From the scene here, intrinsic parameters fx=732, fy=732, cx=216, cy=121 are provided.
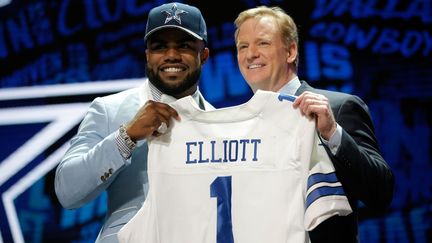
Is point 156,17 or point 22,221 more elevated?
point 156,17

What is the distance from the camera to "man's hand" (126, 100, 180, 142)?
1.98 metres

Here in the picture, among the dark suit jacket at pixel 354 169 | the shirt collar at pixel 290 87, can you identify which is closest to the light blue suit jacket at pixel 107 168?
the shirt collar at pixel 290 87

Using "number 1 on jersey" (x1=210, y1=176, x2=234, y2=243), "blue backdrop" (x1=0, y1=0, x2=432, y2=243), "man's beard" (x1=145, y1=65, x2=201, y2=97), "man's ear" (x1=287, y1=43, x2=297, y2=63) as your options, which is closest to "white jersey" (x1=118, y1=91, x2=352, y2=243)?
"number 1 on jersey" (x1=210, y1=176, x2=234, y2=243)

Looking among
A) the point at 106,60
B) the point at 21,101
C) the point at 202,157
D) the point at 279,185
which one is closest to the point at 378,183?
the point at 279,185

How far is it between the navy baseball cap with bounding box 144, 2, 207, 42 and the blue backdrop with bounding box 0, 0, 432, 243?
4.77ft

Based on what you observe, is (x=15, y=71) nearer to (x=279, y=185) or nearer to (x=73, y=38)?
(x=73, y=38)

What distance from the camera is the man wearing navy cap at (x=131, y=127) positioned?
2.02 metres

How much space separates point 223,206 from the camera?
195cm

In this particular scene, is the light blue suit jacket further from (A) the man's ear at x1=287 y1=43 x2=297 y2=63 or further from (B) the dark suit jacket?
(B) the dark suit jacket

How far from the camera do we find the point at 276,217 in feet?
6.30

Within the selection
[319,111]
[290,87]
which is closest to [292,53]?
[290,87]

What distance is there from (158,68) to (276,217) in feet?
2.09

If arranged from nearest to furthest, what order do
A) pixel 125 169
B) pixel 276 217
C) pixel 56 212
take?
pixel 276 217, pixel 125 169, pixel 56 212

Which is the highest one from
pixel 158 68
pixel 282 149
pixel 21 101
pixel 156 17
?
pixel 156 17
